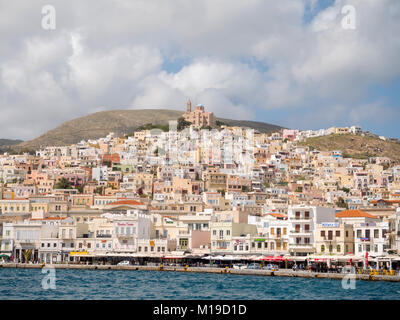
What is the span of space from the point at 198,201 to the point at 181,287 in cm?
5403

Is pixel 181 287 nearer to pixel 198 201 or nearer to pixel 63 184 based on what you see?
pixel 198 201

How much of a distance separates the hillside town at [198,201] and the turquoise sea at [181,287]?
399 inches

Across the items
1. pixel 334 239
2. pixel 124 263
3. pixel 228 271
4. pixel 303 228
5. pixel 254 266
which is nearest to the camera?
pixel 228 271

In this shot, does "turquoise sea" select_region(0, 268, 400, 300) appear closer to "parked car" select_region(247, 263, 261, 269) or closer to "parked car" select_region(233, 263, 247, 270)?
"parked car" select_region(233, 263, 247, 270)

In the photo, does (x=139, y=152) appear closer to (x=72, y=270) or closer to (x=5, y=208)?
(x=5, y=208)

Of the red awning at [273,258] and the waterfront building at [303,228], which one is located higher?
the waterfront building at [303,228]

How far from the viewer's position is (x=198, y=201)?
10706 cm

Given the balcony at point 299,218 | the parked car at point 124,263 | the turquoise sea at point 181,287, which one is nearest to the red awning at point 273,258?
the balcony at point 299,218

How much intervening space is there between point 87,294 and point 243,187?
8624 cm

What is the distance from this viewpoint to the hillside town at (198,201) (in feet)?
237

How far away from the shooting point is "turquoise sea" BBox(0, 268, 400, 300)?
46594mm

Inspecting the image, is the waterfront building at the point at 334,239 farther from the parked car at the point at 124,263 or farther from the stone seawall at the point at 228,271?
the parked car at the point at 124,263

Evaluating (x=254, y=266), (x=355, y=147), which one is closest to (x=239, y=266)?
(x=254, y=266)

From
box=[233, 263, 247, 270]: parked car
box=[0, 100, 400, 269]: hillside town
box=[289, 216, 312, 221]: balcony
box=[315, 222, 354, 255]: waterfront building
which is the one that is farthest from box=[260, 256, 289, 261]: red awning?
box=[289, 216, 312, 221]: balcony
